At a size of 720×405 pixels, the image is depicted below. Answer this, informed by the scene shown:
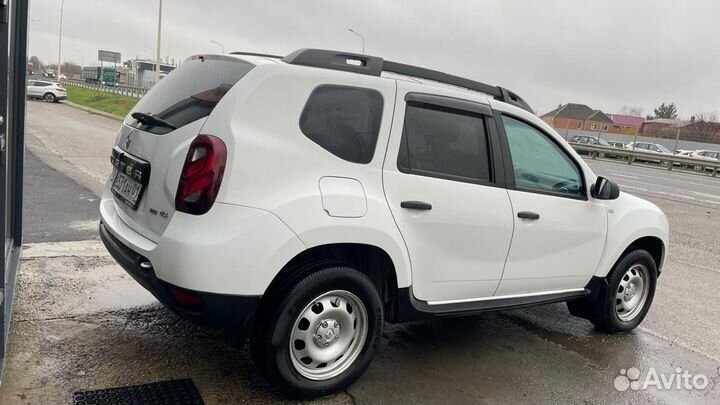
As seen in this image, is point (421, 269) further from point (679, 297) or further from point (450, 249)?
point (679, 297)

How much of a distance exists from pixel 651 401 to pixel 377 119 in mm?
2551

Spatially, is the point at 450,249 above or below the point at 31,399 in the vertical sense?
above

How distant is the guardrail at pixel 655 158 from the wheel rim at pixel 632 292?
94.2ft

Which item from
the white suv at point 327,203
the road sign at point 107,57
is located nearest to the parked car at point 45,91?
the white suv at point 327,203

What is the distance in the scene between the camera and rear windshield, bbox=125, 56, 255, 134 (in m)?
3.08

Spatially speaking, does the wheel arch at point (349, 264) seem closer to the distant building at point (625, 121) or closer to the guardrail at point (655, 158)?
the guardrail at point (655, 158)

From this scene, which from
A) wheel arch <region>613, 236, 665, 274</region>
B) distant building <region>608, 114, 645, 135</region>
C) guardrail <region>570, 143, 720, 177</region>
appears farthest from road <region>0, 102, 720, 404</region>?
distant building <region>608, 114, 645, 135</region>

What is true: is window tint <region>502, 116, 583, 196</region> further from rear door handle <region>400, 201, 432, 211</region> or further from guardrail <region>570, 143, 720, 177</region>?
guardrail <region>570, 143, 720, 177</region>

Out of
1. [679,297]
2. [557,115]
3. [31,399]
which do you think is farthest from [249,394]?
[557,115]

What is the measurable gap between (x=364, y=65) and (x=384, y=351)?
1.95m

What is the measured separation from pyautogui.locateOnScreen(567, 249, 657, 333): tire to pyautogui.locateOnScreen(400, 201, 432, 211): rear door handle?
6.74ft

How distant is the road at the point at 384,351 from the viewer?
10.8 ft

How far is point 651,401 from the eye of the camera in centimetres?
373

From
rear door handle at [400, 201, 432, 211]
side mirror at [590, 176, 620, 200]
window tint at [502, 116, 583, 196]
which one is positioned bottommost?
rear door handle at [400, 201, 432, 211]
